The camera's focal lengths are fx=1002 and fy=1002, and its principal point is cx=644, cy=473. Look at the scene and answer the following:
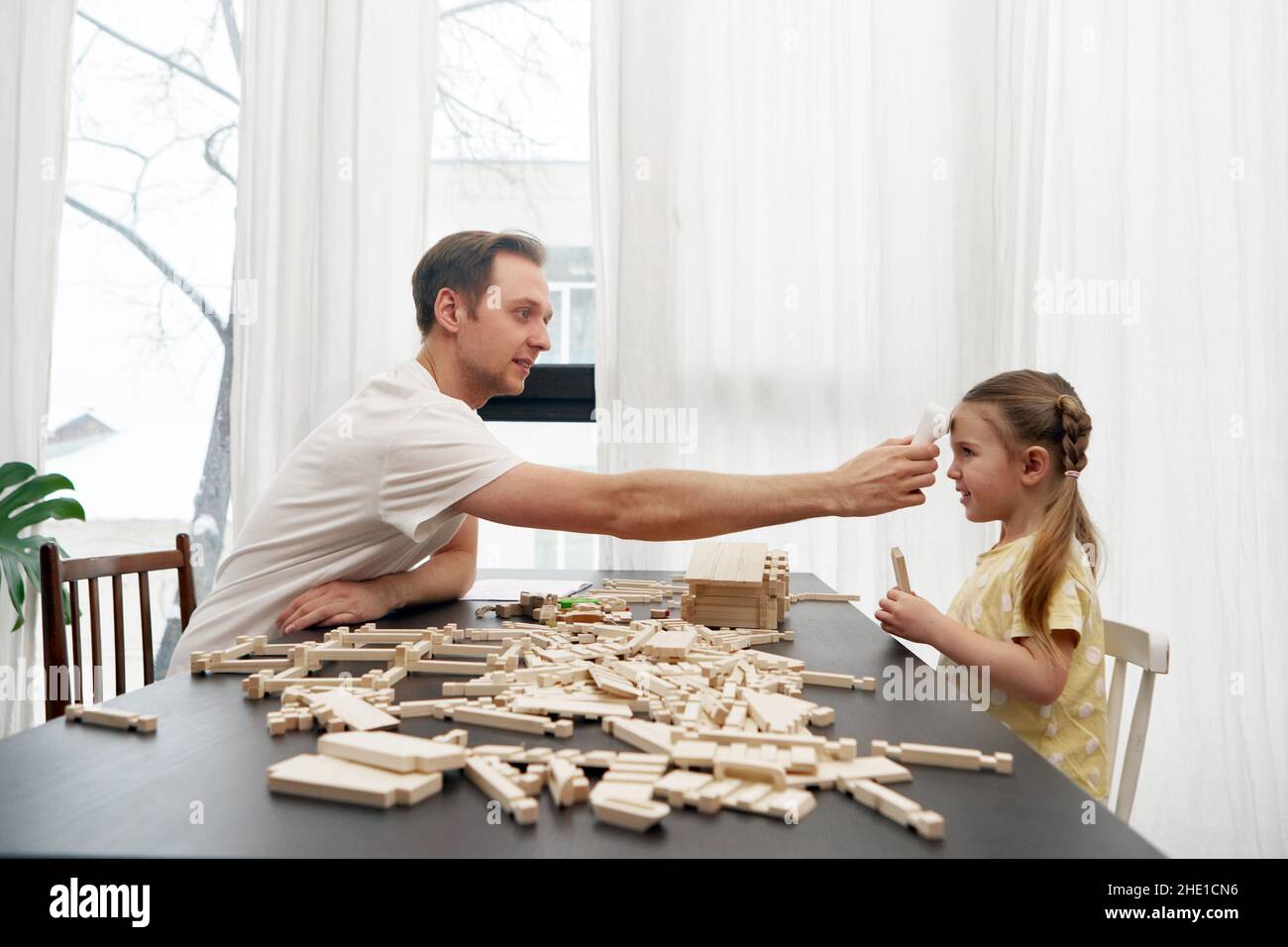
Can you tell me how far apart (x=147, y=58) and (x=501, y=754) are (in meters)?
3.75

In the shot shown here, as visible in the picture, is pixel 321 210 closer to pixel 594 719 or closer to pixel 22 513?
pixel 22 513

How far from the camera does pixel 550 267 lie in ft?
12.1

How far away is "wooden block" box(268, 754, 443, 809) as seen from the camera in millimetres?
853

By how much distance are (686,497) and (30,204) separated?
305 centimetres

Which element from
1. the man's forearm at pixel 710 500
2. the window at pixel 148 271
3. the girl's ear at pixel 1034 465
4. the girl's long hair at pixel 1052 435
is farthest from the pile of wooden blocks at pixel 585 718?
the window at pixel 148 271

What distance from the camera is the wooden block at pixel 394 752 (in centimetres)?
91

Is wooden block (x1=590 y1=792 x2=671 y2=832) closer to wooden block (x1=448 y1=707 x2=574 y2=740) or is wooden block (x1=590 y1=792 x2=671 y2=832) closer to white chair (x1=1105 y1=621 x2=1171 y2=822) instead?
wooden block (x1=448 y1=707 x2=574 y2=740)

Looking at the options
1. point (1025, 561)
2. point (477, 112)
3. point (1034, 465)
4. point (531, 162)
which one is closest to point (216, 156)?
point (477, 112)

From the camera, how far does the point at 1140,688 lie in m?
1.76

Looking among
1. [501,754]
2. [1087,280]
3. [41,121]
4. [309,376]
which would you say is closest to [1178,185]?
[1087,280]

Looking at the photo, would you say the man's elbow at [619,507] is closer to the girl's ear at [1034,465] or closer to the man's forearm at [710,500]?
the man's forearm at [710,500]

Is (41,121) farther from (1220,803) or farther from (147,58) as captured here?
(1220,803)

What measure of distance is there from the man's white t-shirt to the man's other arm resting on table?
0.07 metres

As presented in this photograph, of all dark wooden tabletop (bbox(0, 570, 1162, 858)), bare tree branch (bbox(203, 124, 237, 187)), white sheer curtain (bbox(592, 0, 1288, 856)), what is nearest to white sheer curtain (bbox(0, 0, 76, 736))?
bare tree branch (bbox(203, 124, 237, 187))
